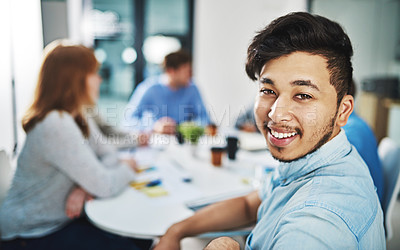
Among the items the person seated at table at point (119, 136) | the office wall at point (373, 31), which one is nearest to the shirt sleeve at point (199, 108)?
the person seated at table at point (119, 136)

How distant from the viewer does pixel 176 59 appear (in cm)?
313

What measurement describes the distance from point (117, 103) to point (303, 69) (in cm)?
497

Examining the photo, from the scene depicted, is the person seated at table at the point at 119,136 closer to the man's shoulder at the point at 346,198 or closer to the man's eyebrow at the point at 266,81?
the man's eyebrow at the point at 266,81

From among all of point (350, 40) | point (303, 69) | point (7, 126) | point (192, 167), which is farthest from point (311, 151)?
point (7, 126)

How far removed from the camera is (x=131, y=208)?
1300 millimetres

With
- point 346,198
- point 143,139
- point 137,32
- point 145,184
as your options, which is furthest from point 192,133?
point 137,32

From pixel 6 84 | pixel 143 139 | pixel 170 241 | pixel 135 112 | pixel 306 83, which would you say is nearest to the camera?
pixel 306 83

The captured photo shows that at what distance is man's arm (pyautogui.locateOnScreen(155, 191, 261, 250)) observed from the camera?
111 centimetres

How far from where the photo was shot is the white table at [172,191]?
119 cm

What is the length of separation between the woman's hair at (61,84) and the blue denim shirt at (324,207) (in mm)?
1055

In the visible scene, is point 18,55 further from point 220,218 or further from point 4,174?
point 220,218

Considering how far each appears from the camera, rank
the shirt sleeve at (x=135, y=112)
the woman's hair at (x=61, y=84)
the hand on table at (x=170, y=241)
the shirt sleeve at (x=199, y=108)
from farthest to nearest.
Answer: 1. the shirt sleeve at (x=199, y=108)
2. the shirt sleeve at (x=135, y=112)
3. the woman's hair at (x=61, y=84)
4. the hand on table at (x=170, y=241)

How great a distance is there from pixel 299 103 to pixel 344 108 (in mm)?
143

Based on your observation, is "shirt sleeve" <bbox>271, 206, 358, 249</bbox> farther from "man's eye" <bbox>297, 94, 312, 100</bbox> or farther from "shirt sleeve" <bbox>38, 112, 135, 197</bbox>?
"shirt sleeve" <bbox>38, 112, 135, 197</bbox>
